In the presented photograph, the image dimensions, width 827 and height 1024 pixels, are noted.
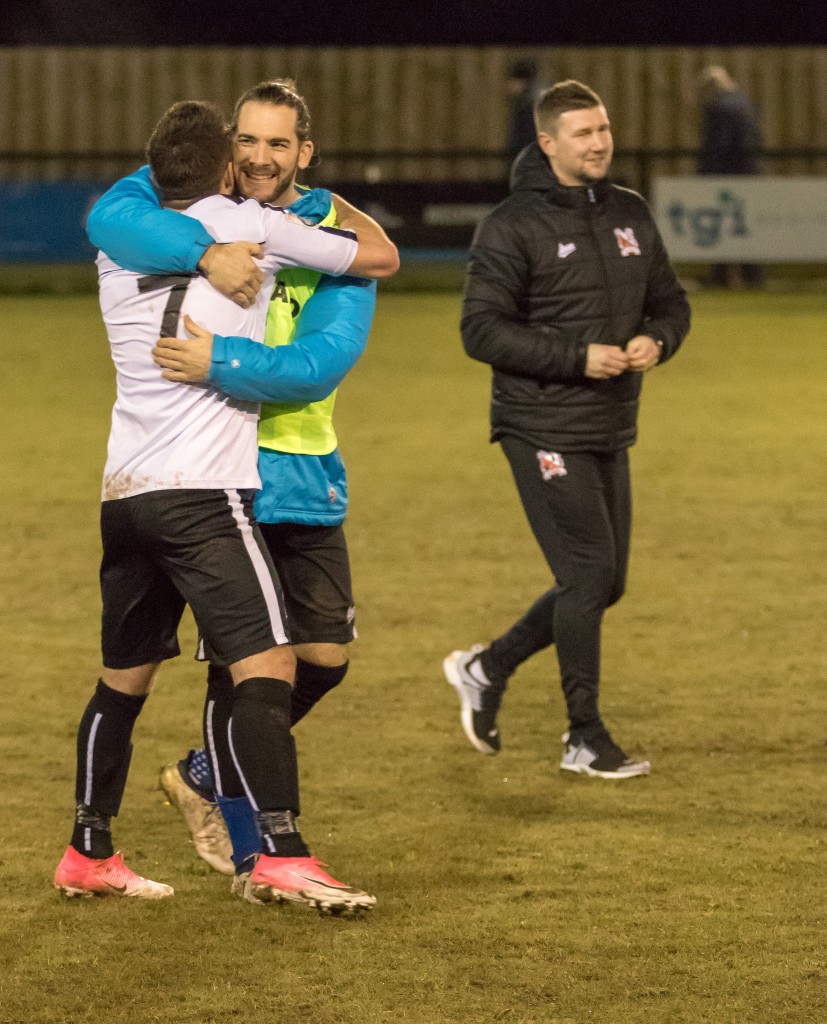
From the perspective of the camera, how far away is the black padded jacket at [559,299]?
18.5 ft

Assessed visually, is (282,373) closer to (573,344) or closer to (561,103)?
(573,344)

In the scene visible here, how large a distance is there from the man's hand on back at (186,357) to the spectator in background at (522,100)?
14475 mm

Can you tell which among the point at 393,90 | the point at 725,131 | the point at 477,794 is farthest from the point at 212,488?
the point at 393,90

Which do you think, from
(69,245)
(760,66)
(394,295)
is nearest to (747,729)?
(394,295)

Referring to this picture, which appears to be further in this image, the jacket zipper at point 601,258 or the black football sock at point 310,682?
the jacket zipper at point 601,258

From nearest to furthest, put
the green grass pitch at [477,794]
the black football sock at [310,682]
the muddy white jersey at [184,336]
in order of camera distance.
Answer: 1. the green grass pitch at [477,794]
2. the muddy white jersey at [184,336]
3. the black football sock at [310,682]

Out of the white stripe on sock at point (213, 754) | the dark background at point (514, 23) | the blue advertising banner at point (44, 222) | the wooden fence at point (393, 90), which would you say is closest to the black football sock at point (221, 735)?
the white stripe on sock at point (213, 754)

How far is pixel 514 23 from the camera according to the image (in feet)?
112

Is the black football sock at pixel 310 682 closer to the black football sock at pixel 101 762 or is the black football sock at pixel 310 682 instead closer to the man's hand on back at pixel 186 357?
the black football sock at pixel 101 762

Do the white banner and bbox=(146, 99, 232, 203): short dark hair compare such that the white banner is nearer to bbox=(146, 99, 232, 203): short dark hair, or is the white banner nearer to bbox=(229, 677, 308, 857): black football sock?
bbox=(146, 99, 232, 203): short dark hair

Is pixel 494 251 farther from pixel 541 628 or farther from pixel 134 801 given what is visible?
pixel 134 801

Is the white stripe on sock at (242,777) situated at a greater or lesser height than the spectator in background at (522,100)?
lesser

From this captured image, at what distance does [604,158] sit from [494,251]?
430mm

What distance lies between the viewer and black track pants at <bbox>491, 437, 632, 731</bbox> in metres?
5.64
